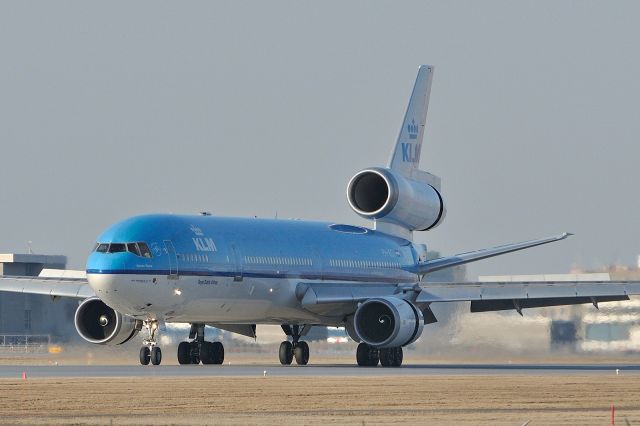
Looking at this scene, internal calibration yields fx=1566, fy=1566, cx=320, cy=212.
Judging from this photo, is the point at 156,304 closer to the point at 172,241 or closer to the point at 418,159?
the point at 172,241

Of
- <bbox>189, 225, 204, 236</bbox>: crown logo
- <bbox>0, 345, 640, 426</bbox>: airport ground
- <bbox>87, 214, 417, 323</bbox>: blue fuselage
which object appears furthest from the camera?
<bbox>189, 225, 204, 236</bbox>: crown logo

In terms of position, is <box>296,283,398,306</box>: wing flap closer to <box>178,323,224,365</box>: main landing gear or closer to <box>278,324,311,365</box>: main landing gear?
<box>278,324,311,365</box>: main landing gear

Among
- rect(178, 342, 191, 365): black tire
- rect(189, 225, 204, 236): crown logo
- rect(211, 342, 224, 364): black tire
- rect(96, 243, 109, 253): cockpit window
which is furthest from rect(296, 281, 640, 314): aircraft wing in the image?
rect(96, 243, 109, 253): cockpit window

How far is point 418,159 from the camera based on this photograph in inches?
2367

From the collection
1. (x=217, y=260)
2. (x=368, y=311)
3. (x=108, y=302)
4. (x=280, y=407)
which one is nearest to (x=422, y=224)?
(x=368, y=311)

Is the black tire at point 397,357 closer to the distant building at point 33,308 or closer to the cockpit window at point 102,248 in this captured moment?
the cockpit window at point 102,248

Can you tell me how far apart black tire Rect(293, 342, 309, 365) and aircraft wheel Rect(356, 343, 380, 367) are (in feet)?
6.14

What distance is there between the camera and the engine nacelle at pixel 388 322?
4881 centimetres

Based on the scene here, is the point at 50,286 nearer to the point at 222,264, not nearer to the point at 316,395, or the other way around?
the point at 222,264

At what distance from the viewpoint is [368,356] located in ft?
164

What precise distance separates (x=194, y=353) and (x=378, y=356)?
5885mm

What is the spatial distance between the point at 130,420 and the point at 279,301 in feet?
79.4

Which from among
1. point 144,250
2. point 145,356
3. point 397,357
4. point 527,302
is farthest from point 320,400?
point 527,302

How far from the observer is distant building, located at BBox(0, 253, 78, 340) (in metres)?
59.2
